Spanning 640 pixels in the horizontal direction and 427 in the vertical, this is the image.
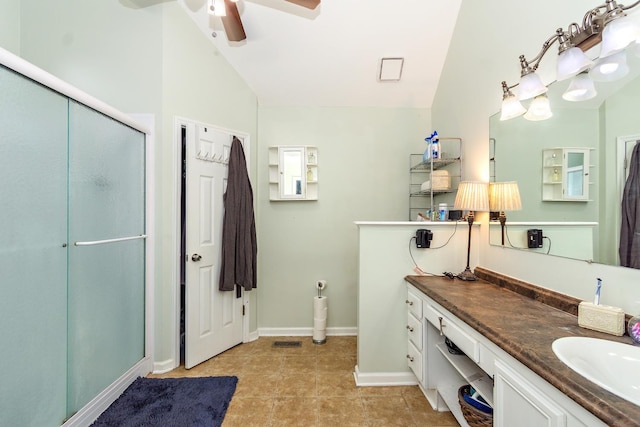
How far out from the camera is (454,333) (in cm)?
131

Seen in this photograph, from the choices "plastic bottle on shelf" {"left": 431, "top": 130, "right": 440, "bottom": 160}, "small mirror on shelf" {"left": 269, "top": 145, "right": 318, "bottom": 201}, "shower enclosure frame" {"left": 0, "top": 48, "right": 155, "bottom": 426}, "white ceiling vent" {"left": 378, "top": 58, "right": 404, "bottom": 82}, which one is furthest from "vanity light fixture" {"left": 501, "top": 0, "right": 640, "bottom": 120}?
"shower enclosure frame" {"left": 0, "top": 48, "right": 155, "bottom": 426}

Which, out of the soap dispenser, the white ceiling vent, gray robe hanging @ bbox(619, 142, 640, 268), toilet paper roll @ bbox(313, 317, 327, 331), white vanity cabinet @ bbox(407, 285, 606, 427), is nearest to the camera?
white vanity cabinet @ bbox(407, 285, 606, 427)

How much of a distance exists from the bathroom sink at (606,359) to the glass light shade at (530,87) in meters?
1.22

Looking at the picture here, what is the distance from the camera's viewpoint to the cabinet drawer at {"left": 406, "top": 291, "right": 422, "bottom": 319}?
1745mm

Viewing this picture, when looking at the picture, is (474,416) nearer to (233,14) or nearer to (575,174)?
(575,174)

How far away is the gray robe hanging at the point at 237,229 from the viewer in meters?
2.41

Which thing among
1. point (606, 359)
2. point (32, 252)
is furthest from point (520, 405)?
point (32, 252)

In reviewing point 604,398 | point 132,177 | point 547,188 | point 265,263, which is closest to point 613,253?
point 547,188

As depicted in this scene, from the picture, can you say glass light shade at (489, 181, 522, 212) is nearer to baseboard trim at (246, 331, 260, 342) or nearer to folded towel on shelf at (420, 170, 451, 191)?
folded towel on shelf at (420, 170, 451, 191)

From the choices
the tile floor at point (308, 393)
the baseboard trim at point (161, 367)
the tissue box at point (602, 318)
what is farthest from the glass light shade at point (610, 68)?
the baseboard trim at point (161, 367)

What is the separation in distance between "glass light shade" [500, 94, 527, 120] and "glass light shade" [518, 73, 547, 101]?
0.09 metres

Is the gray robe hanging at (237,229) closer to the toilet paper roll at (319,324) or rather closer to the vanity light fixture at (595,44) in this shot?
the toilet paper roll at (319,324)

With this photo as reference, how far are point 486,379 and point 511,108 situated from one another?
1.54m

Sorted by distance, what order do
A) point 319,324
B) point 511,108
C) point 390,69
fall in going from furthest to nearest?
point 319,324 → point 390,69 → point 511,108
